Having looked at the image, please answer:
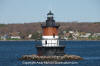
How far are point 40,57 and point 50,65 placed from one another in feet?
15.0

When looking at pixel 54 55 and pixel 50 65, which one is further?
pixel 54 55

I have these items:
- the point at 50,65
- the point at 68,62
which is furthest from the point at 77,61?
the point at 50,65

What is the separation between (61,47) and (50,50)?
52.7 inches

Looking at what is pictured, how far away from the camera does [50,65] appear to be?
184 ft

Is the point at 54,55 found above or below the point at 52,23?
below

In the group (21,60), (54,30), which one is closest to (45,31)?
(54,30)

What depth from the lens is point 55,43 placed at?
200 feet

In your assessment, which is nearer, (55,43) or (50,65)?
(50,65)

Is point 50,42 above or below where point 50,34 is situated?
below

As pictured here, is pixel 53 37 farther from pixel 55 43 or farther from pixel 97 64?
pixel 97 64

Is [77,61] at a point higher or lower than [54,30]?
lower

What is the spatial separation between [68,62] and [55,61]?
1657mm

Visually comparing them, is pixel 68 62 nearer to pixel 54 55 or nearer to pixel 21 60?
pixel 54 55

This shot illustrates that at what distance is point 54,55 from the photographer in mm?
60906
